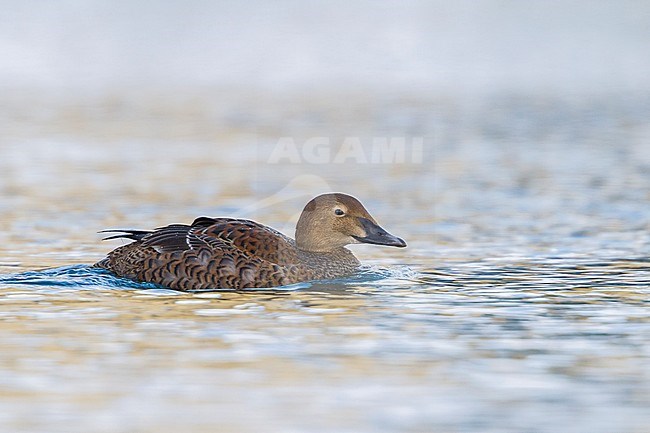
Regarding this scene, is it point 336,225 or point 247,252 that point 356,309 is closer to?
point 247,252

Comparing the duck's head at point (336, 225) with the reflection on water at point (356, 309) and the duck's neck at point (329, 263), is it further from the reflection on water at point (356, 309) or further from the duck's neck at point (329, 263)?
the reflection on water at point (356, 309)

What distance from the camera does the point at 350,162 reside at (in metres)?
18.6

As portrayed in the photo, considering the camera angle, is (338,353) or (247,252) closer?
(338,353)

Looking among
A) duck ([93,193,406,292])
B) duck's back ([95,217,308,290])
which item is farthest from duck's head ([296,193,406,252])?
duck's back ([95,217,308,290])

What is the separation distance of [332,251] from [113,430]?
4.58 meters

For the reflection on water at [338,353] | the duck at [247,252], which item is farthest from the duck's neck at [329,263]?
the reflection on water at [338,353]

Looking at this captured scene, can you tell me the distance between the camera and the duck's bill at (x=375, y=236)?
1020 centimetres

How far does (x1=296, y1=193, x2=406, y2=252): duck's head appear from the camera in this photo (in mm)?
10352

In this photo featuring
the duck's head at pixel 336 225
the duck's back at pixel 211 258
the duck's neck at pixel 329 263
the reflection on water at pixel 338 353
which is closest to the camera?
the reflection on water at pixel 338 353

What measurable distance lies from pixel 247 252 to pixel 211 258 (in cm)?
28

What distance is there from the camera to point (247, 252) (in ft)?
32.4

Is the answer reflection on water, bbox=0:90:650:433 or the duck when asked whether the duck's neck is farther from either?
reflection on water, bbox=0:90:650:433

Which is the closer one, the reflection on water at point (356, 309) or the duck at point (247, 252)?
the reflection on water at point (356, 309)

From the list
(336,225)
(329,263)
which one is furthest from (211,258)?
(336,225)
